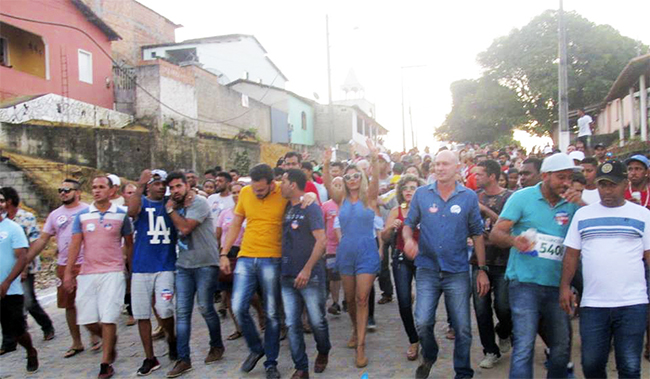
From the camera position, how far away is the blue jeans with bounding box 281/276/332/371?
5.26m

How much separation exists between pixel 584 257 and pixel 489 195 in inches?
67.9

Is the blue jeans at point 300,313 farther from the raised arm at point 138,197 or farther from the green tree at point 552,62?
the green tree at point 552,62

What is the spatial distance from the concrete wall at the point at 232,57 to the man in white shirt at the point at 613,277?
116ft

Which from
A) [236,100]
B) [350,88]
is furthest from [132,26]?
[350,88]

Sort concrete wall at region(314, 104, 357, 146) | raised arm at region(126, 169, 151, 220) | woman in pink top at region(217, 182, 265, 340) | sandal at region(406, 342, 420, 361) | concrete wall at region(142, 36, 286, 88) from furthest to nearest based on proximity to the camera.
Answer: concrete wall at region(314, 104, 357, 146) < concrete wall at region(142, 36, 286, 88) < woman in pink top at region(217, 182, 265, 340) < sandal at region(406, 342, 420, 361) < raised arm at region(126, 169, 151, 220)

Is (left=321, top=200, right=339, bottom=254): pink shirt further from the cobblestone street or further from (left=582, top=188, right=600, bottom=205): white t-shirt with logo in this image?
(left=582, top=188, right=600, bottom=205): white t-shirt with logo

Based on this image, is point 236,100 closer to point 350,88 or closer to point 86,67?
point 86,67

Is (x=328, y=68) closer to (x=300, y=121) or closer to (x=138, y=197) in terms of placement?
(x=300, y=121)

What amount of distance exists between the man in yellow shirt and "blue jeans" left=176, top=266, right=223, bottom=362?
8.7 inches

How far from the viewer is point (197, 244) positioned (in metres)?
5.64

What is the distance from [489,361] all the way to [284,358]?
6.99ft

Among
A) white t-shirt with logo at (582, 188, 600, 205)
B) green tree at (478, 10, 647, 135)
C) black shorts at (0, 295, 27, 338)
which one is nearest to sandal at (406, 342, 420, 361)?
white t-shirt with logo at (582, 188, 600, 205)

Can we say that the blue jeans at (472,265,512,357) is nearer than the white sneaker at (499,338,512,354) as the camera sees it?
Yes

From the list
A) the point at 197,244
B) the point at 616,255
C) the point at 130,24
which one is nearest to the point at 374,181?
the point at 197,244
